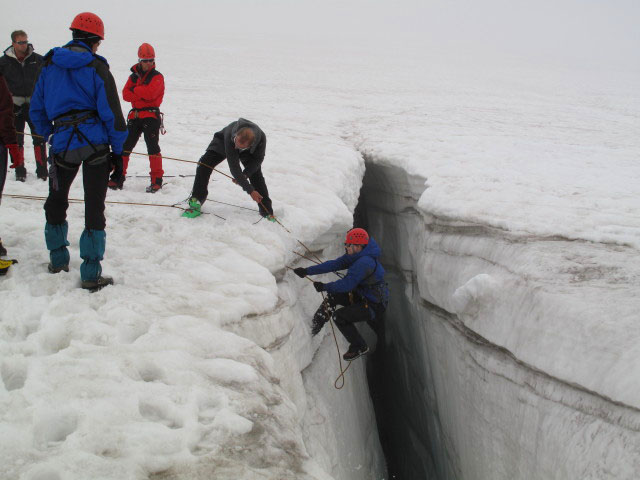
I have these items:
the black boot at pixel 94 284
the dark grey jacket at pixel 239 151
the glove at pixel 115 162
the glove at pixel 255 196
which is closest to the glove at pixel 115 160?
the glove at pixel 115 162

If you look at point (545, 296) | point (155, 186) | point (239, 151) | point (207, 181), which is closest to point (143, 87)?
point (155, 186)

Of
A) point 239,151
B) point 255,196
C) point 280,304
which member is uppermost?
point 239,151

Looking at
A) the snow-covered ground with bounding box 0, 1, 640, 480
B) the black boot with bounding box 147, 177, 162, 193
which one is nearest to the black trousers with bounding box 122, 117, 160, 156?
the black boot with bounding box 147, 177, 162, 193

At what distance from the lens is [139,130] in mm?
5273

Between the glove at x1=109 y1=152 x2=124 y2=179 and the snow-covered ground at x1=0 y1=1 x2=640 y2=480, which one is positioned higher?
the glove at x1=109 y1=152 x2=124 y2=179

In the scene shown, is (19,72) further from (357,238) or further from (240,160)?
(357,238)

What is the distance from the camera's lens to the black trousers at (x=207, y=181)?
15.4 feet

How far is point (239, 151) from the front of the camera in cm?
446

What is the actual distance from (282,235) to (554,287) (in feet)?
7.50

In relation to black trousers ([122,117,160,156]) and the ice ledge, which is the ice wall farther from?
black trousers ([122,117,160,156])

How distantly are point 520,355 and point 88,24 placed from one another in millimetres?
3574

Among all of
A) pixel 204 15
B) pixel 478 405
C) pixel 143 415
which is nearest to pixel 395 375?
pixel 478 405

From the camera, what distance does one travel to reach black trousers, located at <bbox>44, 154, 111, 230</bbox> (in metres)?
3.12

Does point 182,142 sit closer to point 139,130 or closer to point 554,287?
point 139,130
